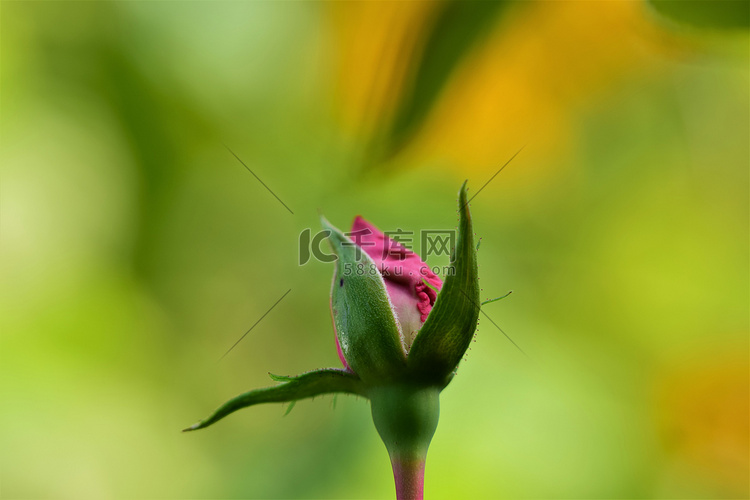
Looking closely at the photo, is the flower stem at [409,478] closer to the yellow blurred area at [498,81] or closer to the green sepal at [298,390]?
the green sepal at [298,390]

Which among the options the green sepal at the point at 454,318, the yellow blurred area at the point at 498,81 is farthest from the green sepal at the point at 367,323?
the yellow blurred area at the point at 498,81

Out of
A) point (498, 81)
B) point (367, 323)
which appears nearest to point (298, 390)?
point (367, 323)

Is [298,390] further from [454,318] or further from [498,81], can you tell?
[498,81]

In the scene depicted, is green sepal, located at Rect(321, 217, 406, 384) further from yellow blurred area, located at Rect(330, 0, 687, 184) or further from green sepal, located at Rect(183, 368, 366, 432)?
yellow blurred area, located at Rect(330, 0, 687, 184)

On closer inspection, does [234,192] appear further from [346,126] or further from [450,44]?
[450,44]

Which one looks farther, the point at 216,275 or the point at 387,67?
the point at 216,275

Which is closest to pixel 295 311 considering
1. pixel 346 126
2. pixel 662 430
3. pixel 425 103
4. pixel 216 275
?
pixel 216 275
